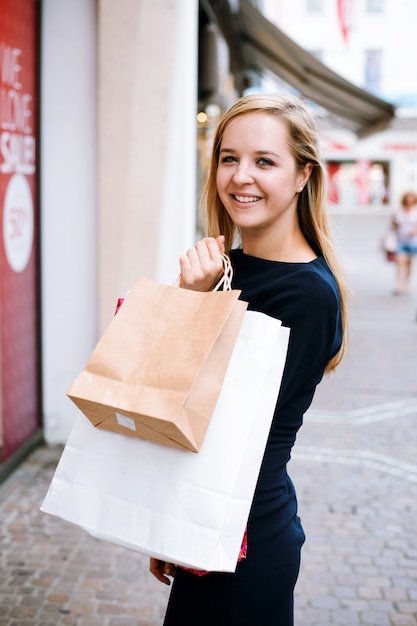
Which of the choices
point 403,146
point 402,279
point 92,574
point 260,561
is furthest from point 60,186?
point 403,146

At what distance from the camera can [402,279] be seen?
15.1m

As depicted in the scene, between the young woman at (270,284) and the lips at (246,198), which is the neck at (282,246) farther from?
the lips at (246,198)

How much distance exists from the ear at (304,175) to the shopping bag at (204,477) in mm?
450

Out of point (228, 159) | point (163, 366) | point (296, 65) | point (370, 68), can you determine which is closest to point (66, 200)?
point (228, 159)

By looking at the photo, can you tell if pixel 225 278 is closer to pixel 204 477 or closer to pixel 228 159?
pixel 228 159

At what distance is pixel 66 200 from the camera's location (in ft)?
17.7

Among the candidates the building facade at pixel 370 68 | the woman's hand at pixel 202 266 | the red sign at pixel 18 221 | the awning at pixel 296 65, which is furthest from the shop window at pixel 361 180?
the woman's hand at pixel 202 266

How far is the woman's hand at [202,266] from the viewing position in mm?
1831

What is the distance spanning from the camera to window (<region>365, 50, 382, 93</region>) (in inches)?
1526

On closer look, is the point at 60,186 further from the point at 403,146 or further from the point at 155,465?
the point at 403,146

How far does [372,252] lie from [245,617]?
74.6 feet

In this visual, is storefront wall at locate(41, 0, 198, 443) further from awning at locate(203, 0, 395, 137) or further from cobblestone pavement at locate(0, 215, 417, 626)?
awning at locate(203, 0, 395, 137)

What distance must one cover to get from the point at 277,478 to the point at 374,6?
41288mm

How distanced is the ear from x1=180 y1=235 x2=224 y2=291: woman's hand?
0.85ft
